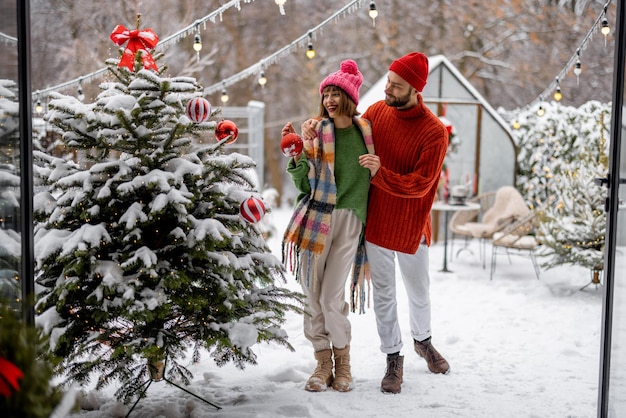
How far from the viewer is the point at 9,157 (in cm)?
247

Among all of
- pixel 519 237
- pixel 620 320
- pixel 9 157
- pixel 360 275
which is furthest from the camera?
pixel 519 237

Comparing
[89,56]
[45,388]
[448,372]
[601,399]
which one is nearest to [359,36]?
[89,56]

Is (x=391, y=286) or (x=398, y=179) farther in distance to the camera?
(x=391, y=286)

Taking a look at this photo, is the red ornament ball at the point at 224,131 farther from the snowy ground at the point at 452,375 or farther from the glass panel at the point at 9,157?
the snowy ground at the point at 452,375

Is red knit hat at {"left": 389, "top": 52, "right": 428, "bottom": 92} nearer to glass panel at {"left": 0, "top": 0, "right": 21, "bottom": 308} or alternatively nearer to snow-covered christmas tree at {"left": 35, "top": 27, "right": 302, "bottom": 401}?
snow-covered christmas tree at {"left": 35, "top": 27, "right": 302, "bottom": 401}

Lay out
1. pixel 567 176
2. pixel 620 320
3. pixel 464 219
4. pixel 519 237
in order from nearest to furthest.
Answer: pixel 620 320 < pixel 567 176 < pixel 519 237 < pixel 464 219

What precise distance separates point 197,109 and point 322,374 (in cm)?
162

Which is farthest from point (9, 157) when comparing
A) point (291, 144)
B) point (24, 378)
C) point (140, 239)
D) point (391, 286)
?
point (391, 286)

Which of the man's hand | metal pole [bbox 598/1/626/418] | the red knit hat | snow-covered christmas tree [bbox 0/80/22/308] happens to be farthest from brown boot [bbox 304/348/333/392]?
snow-covered christmas tree [bbox 0/80/22/308]

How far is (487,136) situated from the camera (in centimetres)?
923

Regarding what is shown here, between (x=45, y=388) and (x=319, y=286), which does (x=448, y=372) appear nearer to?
(x=319, y=286)

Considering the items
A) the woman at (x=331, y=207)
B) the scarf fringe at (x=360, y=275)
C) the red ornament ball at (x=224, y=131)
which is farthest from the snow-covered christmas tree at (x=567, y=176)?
the red ornament ball at (x=224, y=131)

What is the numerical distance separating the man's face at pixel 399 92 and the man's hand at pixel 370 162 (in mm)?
360

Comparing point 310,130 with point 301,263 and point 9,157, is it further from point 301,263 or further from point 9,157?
point 9,157
